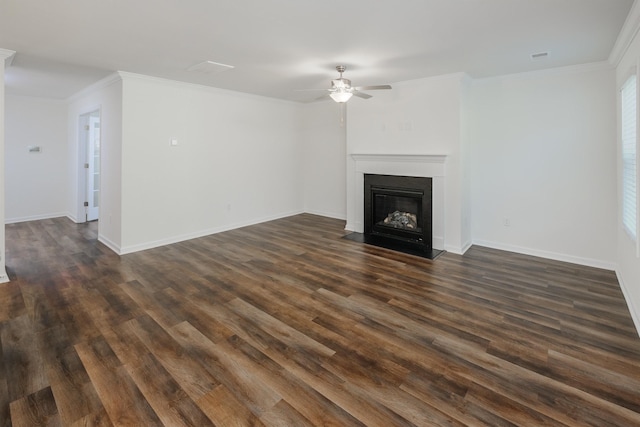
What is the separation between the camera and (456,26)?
2965 millimetres

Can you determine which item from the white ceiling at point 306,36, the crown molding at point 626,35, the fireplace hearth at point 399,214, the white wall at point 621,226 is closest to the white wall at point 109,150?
the white ceiling at point 306,36

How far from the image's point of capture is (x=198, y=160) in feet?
18.4

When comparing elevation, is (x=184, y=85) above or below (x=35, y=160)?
above

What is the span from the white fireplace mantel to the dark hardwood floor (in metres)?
0.89

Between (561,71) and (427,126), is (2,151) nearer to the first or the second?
(427,126)

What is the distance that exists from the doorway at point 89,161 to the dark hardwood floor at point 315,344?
9.47 ft

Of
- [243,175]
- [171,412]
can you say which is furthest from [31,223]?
[171,412]

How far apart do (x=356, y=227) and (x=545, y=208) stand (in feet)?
9.45

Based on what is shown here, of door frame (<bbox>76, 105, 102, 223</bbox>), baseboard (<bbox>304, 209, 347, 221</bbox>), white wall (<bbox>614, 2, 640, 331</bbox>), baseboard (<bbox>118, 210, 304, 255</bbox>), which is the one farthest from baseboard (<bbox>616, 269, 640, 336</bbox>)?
door frame (<bbox>76, 105, 102, 223</bbox>)

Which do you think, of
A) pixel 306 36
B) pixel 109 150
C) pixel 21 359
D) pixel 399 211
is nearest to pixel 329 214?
pixel 399 211

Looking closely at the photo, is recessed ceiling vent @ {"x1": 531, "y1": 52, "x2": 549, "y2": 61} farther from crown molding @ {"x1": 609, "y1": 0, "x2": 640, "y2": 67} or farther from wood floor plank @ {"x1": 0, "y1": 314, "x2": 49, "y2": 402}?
wood floor plank @ {"x1": 0, "y1": 314, "x2": 49, "y2": 402}

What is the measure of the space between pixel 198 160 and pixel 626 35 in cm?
559

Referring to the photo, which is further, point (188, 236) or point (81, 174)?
point (81, 174)

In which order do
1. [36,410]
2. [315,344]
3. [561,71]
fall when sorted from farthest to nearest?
1. [561,71]
2. [315,344]
3. [36,410]
